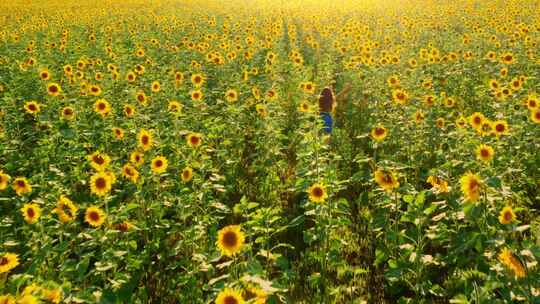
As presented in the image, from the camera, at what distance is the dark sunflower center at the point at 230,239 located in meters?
2.86

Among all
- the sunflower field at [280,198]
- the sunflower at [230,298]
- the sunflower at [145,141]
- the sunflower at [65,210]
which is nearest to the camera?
the sunflower at [230,298]

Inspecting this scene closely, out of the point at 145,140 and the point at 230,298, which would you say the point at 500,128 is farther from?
the point at 145,140

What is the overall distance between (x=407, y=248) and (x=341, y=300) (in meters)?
0.74

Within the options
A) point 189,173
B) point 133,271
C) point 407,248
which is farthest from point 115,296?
point 407,248

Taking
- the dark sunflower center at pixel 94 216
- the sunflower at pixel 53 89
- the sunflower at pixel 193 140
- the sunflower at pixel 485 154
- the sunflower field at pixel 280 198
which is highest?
the sunflower at pixel 53 89

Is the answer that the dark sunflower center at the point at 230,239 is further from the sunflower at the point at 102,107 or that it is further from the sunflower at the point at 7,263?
the sunflower at the point at 102,107

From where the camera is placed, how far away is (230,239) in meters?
2.87

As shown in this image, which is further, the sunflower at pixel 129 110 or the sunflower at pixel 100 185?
the sunflower at pixel 129 110

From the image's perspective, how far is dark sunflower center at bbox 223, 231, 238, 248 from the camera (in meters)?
2.86

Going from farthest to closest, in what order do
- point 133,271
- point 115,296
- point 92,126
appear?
point 92,126, point 133,271, point 115,296

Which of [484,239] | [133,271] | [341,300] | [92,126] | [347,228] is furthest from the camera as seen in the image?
[92,126]

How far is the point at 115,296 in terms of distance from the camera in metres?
2.66

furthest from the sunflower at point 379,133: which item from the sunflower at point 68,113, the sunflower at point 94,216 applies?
the sunflower at point 68,113

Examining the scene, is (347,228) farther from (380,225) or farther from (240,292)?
(240,292)
